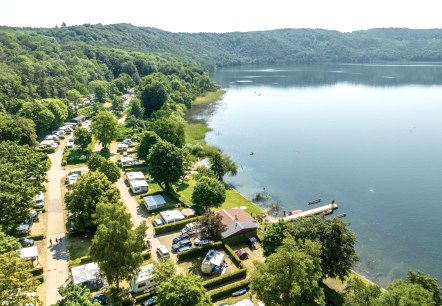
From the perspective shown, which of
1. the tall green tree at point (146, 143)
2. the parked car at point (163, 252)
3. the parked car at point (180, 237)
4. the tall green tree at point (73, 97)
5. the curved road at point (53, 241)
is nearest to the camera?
the curved road at point (53, 241)

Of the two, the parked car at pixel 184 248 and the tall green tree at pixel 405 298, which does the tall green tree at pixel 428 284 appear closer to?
the tall green tree at pixel 405 298

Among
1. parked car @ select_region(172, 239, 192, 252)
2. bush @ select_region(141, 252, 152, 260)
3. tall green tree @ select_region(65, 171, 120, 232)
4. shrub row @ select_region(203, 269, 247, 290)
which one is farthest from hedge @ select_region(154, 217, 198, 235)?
shrub row @ select_region(203, 269, 247, 290)

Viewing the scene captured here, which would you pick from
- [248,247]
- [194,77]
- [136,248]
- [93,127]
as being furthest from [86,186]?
[194,77]

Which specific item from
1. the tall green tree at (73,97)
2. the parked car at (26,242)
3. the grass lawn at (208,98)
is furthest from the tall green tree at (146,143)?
the grass lawn at (208,98)

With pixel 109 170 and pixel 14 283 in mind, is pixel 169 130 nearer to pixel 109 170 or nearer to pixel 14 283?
pixel 109 170

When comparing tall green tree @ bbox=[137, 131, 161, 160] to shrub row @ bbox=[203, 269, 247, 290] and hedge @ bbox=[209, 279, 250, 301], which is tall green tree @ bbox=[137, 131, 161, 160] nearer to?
shrub row @ bbox=[203, 269, 247, 290]

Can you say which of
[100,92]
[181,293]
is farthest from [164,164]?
[100,92]
